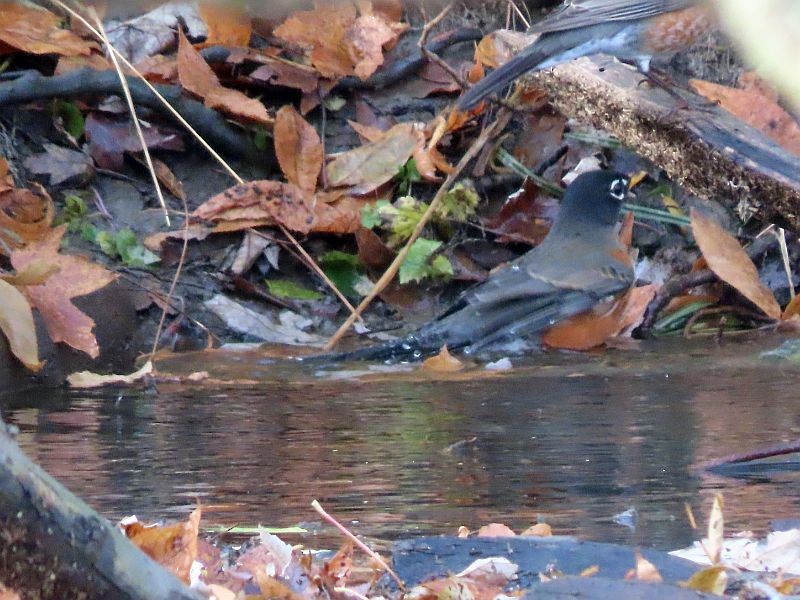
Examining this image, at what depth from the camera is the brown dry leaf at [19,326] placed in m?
3.03

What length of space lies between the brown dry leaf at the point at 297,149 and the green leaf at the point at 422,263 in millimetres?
491

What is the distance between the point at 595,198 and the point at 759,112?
1051 millimetres

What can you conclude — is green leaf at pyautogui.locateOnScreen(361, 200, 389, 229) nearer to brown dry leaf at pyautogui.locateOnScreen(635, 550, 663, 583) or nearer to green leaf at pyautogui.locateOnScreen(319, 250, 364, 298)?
green leaf at pyautogui.locateOnScreen(319, 250, 364, 298)

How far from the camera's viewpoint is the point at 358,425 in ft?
8.58

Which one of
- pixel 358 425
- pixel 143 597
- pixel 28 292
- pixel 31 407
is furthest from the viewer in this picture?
pixel 28 292

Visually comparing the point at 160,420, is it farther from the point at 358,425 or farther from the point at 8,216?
the point at 8,216

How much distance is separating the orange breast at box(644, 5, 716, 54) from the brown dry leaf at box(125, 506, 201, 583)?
10.9 ft

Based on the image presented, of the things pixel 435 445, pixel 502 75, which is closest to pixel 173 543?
pixel 435 445

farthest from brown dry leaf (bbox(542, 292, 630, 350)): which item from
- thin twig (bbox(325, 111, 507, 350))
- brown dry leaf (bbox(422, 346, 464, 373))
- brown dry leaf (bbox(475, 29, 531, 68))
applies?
brown dry leaf (bbox(475, 29, 531, 68))

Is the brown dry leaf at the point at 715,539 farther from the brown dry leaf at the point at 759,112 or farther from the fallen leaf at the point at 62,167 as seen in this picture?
the fallen leaf at the point at 62,167

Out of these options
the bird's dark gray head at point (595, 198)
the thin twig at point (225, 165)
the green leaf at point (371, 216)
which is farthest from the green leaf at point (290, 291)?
the bird's dark gray head at point (595, 198)

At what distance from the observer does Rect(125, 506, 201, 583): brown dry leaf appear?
53.3 inches

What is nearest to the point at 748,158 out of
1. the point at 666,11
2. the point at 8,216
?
the point at 666,11

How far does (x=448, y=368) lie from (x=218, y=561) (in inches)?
90.5
